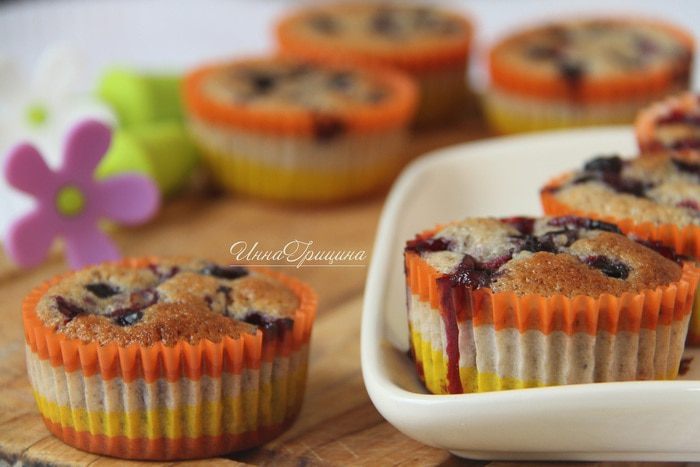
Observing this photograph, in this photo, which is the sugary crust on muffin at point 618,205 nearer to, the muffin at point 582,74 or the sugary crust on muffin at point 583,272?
the sugary crust on muffin at point 583,272

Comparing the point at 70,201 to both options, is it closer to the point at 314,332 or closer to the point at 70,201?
the point at 70,201

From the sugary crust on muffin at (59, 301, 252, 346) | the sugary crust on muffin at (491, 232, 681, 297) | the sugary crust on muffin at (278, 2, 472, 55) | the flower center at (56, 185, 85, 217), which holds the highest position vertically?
the sugary crust on muffin at (491, 232, 681, 297)

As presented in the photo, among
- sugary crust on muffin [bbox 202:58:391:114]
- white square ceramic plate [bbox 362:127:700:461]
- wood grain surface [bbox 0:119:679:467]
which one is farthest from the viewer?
sugary crust on muffin [bbox 202:58:391:114]

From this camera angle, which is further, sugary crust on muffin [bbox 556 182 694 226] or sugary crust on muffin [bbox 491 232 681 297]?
sugary crust on muffin [bbox 556 182 694 226]

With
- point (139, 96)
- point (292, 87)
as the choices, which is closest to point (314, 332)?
point (292, 87)

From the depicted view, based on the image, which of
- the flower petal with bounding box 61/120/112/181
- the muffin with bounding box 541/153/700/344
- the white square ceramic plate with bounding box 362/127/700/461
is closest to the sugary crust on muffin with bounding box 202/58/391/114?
the flower petal with bounding box 61/120/112/181

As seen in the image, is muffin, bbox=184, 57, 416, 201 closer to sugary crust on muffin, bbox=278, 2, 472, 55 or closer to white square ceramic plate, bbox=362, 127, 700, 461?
sugary crust on muffin, bbox=278, 2, 472, 55
